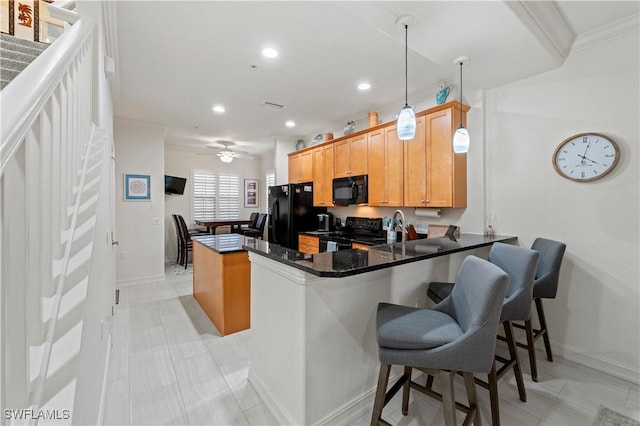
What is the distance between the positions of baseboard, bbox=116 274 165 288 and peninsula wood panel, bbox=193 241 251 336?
2287mm

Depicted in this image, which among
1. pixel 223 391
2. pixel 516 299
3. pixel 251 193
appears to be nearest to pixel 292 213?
pixel 223 391

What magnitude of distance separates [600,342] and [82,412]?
11.7 ft

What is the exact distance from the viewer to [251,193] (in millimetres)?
8148

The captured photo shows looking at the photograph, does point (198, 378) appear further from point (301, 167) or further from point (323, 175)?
point (301, 167)

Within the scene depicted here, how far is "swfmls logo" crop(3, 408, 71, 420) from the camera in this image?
→ 1.81 feet

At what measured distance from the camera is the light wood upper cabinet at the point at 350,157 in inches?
162

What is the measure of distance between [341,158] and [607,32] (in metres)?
3.08

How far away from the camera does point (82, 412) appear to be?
3.29 ft

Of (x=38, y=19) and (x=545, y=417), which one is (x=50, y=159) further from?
(x=38, y=19)

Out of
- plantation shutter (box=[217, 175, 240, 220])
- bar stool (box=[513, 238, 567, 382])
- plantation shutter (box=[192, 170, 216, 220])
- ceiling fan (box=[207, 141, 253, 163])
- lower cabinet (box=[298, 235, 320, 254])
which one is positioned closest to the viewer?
bar stool (box=[513, 238, 567, 382])

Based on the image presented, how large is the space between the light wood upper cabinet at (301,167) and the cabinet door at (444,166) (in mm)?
2447

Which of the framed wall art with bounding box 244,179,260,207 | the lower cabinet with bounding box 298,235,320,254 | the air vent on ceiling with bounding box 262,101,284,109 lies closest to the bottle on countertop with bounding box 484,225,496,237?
the lower cabinet with bounding box 298,235,320,254

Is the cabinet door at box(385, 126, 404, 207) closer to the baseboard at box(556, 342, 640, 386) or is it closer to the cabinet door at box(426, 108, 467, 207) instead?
the cabinet door at box(426, 108, 467, 207)

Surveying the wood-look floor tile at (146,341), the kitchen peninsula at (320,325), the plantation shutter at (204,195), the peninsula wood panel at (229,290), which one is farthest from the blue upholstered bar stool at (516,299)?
the plantation shutter at (204,195)
